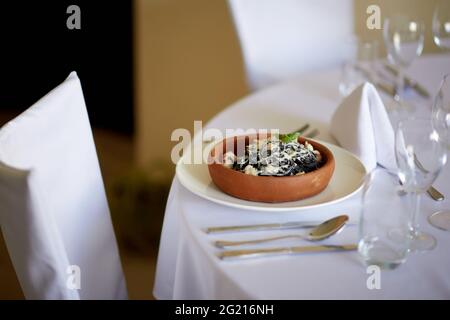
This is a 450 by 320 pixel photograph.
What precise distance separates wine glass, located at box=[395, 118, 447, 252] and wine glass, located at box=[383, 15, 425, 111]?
588mm

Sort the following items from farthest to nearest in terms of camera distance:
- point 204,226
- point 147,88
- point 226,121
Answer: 1. point 147,88
2. point 226,121
3. point 204,226

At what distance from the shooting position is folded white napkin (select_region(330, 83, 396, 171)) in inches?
43.4

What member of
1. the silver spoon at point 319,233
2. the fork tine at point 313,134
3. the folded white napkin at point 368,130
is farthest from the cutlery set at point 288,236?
the fork tine at point 313,134

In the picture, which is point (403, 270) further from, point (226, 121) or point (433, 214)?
point (226, 121)

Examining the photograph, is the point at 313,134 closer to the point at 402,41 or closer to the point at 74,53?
the point at 402,41

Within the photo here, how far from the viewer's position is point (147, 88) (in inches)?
118

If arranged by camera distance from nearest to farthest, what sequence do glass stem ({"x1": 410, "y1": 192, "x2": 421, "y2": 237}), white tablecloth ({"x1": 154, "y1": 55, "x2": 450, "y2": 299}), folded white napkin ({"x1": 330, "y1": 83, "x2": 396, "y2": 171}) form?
1. white tablecloth ({"x1": 154, "y1": 55, "x2": 450, "y2": 299})
2. glass stem ({"x1": 410, "y1": 192, "x2": 421, "y2": 237})
3. folded white napkin ({"x1": 330, "y1": 83, "x2": 396, "y2": 171})

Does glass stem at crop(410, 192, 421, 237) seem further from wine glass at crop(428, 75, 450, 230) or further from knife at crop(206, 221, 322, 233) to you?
wine glass at crop(428, 75, 450, 230)

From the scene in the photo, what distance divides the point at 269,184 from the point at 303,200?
0.07 metres

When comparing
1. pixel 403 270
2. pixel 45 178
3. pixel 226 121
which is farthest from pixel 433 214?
pixel 45 178

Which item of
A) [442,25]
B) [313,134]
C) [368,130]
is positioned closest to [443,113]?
[368,130]

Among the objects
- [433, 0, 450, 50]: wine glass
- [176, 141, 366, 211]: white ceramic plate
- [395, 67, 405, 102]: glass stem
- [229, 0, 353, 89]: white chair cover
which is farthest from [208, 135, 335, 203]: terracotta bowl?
[229, 0, 353, 89]: white chair cover

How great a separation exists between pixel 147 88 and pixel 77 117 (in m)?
1.88
